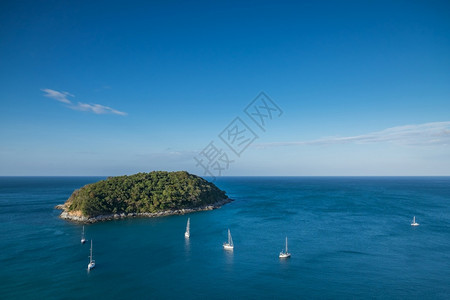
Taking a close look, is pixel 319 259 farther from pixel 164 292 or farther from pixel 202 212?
pixel 202 212

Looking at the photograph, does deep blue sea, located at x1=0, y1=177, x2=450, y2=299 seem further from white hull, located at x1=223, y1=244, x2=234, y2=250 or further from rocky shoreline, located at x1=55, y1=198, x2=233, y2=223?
rocky shoreline, located at x1=55, y1=198, x2=233, y2=223

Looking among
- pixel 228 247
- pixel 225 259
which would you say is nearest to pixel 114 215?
pixel 228 247

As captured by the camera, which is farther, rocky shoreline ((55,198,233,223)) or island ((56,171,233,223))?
island ((56,171,233,223))

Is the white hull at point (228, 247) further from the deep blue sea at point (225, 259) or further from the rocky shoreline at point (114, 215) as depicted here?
the rocky shoreline at point (114, 215)

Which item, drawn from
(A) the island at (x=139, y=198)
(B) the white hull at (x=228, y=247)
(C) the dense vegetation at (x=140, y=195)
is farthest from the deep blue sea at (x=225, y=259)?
(C) the dense vegetation at (x=140, y=195)

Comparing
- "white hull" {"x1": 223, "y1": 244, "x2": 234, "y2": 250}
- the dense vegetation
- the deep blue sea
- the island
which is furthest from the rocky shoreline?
"white hull" {"x1": 223, "y1": 244, "x2": 234, "y2": 250}

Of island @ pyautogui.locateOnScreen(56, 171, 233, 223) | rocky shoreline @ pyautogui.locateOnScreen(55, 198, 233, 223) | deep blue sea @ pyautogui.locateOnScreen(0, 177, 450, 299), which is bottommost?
deep blue sea @ pyautogui.locateOnScreen(0, 177, 450, 299)

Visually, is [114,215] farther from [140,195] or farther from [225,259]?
[225,259]
